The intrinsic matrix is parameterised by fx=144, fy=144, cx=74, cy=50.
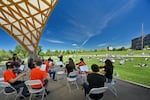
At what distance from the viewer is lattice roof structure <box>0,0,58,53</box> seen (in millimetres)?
13820

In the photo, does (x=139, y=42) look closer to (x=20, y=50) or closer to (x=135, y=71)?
(x=135, y=71)

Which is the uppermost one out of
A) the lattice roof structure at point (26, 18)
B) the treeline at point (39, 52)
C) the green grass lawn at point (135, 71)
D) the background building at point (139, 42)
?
the lattice roof structure at point (26, 18)

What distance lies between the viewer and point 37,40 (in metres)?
21.9

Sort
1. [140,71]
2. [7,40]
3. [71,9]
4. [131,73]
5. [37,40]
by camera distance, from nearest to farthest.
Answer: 1. [140,71]
2. [131,73]
3. [37,40]
4. [71,9]
5. [7,40]

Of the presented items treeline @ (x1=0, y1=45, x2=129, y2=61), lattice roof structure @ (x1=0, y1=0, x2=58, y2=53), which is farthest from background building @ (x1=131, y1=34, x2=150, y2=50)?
lattice roof structure @ (x1=0, y1=0, x2=58, y2=53)

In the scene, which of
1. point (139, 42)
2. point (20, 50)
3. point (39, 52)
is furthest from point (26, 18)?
point (139, 42)

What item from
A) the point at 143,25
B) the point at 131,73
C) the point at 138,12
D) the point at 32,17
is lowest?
the point at 131,73

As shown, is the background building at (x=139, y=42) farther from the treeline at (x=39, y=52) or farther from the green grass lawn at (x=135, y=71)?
the treeline at (x=39, y=52)

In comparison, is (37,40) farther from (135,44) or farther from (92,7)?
(135,44)

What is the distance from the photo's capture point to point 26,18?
17203 mm

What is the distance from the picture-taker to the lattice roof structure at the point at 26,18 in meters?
13.8

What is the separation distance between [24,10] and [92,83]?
1376 centimetres

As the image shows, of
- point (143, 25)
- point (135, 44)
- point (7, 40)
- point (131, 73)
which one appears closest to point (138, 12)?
point (143, 25)

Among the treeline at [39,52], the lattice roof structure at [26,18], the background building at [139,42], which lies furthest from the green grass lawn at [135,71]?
the lattice roof structure at [26,18]
